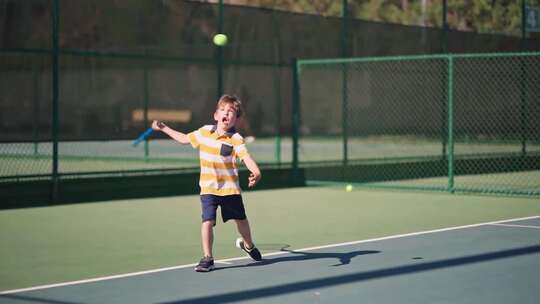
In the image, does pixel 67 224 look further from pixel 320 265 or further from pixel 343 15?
pixel 343 15

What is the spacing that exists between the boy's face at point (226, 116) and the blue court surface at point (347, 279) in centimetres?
114

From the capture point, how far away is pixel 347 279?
6.86m

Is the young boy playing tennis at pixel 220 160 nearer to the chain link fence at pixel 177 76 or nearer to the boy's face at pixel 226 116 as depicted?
the boy's face at pixel 226 116

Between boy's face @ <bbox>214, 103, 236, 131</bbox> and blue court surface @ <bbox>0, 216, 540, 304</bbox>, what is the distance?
114cm

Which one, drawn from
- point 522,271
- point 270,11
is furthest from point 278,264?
point 270,11

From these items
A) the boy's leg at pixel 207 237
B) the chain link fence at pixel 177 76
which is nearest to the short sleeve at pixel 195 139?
the boy's leg at pixel 207 237

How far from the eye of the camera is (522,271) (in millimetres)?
7078

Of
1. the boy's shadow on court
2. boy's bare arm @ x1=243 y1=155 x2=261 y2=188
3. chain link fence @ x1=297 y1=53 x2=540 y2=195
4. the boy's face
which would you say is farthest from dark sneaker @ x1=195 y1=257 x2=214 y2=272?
chain link fence @ x1=297 y1=53 x2=540 y2=195

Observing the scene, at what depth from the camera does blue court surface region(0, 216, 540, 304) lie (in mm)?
6211

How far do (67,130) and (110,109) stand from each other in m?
0.90

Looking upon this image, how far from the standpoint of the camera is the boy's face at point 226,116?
7.39 meters

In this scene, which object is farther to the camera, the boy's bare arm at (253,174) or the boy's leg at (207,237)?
the boy's leg at (207,237)

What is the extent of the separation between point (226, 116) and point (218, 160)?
365 mm

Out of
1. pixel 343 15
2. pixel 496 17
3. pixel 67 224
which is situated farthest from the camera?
pixel 496 17
